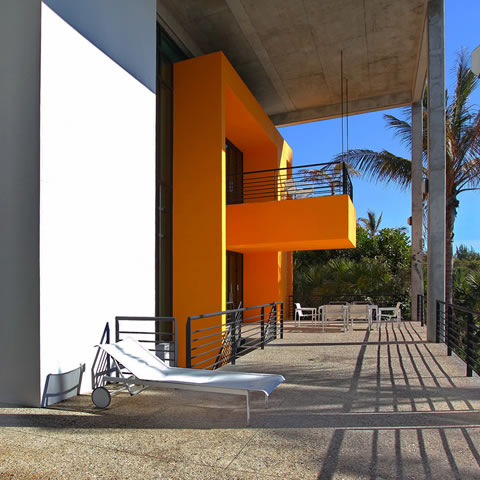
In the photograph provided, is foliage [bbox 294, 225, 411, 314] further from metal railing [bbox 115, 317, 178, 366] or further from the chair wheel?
the chair wheel

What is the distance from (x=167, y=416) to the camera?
175 inches

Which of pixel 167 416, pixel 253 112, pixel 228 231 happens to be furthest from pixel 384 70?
pixel 167 416

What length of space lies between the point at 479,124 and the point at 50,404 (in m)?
13.4

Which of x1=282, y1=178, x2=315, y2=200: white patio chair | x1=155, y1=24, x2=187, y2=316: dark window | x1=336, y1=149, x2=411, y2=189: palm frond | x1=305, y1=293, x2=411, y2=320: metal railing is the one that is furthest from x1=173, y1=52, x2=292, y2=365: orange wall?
x1=305, y1=293, x2=411, y2=320: metal railing

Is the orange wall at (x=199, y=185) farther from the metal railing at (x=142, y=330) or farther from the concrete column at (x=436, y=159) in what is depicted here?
the concrete column at (x=436, y=159)

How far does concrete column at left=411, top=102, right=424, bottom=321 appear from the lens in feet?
48.4

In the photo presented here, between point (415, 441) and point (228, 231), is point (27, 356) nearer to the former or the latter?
point (415, 441)

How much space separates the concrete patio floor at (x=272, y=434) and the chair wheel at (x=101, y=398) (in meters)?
0.08

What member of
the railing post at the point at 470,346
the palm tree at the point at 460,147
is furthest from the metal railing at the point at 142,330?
the palm tree at the point at 460,147

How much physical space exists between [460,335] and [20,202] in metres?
6.83

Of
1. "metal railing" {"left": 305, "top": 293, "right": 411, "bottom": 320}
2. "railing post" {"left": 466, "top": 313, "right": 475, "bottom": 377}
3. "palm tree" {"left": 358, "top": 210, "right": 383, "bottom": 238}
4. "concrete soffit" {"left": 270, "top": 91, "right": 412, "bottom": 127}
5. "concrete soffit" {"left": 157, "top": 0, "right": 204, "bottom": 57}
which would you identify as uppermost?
"concrete soffit" {"left": 157, "top": 0, "right": 204, "bottom": 57}

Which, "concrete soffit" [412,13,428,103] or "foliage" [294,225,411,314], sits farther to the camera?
"foliage" [294,225,411,314]

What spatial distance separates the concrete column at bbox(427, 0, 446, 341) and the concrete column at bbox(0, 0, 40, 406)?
326 inches

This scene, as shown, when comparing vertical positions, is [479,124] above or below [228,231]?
above
